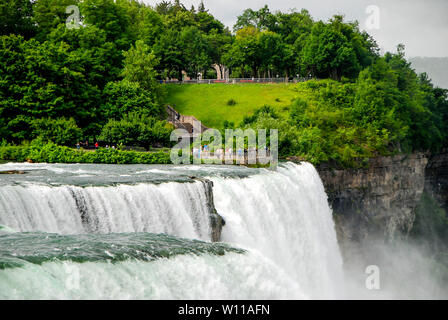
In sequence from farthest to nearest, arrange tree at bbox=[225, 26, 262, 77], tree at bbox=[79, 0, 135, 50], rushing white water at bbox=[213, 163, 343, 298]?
tree at bbox=[225, 26, 262, 77] → tree at bbox=[79, 0, 135, 50] → rushing white water at bbox=[213, 163, 343, 298]

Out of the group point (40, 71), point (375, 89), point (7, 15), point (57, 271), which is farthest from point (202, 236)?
point (7, 15)

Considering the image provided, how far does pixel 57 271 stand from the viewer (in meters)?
14.9

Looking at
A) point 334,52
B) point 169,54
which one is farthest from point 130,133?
point 334,52

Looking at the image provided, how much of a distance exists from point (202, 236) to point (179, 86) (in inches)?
2657

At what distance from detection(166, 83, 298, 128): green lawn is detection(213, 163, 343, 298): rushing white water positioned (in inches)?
1531

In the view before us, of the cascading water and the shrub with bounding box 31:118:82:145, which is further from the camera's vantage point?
the shrub with bounding box 31:118:82:145

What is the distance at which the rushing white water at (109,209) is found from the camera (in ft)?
70.9

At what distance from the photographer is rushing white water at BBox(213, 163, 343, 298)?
97.4 ft

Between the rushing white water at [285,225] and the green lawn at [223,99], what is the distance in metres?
38.9

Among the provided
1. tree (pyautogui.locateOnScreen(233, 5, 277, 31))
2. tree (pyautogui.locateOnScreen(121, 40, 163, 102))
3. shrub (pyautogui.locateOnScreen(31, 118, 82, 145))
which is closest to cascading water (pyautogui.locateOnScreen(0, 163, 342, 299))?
shrub (pyautogui.locateOnScreen(31, 118, 82, 145))

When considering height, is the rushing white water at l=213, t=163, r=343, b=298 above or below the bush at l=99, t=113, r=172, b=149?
below

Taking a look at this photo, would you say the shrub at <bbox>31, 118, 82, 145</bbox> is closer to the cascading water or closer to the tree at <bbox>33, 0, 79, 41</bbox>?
the cascading water

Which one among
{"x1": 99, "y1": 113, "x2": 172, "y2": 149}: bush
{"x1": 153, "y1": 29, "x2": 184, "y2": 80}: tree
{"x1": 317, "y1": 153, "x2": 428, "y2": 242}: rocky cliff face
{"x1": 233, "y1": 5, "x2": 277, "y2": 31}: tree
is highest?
{"x1": 233, "y1": 5, "x2": 277, "y2": 31}: tree
